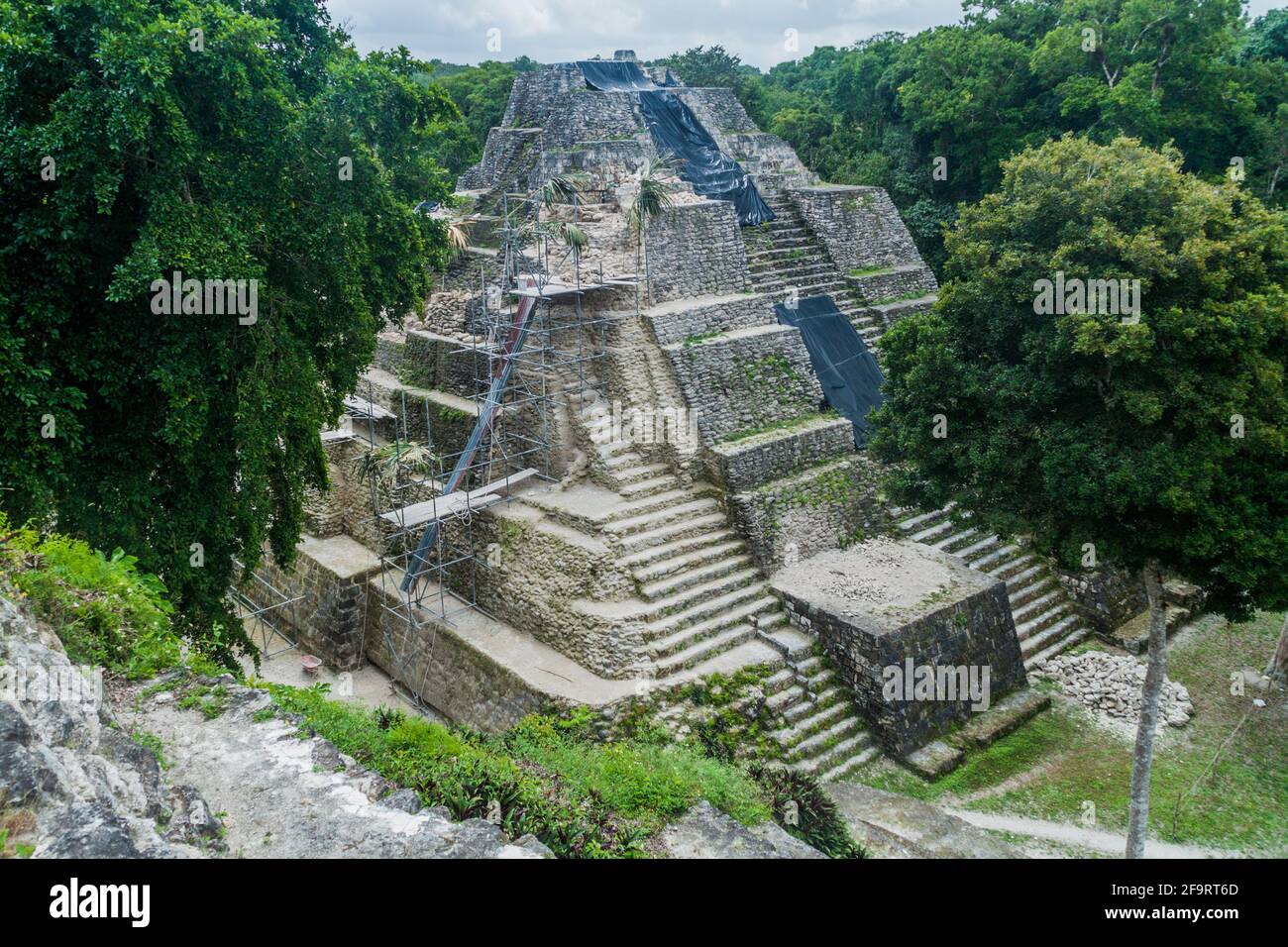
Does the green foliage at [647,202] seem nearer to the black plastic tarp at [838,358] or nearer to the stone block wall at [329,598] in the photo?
the black plastic tarp at [838,358]

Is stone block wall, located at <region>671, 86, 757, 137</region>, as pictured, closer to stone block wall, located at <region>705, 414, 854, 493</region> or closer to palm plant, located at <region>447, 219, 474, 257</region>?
palm plant, located at <region>447, 219, 474, 257</region>

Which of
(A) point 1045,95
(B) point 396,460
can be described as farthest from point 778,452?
(A) point 1045,95

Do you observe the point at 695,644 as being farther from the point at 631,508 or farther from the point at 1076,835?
the point at 1076,835

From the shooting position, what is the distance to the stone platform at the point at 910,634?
9523 mm

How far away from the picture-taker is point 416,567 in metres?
11.2

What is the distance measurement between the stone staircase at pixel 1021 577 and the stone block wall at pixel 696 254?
4.84 metres

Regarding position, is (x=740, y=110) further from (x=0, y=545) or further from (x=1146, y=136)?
(x=0, y=545)

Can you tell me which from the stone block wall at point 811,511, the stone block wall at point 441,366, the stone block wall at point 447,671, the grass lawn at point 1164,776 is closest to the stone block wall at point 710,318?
the stone block wall at point 811,511

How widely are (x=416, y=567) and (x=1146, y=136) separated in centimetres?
1691

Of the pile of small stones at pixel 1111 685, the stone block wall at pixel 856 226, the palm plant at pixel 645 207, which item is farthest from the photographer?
the stone block wall at pixel 856 226

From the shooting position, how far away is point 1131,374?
25.9 ft

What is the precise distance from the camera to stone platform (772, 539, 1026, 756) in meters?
9.52

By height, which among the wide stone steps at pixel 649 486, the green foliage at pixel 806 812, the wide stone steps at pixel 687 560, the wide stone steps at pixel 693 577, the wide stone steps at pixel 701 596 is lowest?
the green foliage at pixel 806 812

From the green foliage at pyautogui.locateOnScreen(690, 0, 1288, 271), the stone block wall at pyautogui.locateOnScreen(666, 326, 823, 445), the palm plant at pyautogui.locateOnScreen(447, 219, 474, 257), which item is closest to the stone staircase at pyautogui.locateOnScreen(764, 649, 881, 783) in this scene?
the stone block wall at pyautogui.locateOnScreen(666, 326, 823, 445)
